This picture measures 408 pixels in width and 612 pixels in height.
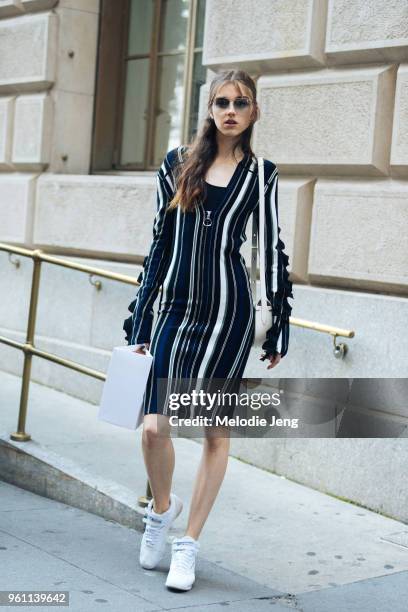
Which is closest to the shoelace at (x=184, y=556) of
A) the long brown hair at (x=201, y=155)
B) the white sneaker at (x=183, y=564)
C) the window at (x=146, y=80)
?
the white sneaker at (x=183, y=564)

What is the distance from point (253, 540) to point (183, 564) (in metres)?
0.65

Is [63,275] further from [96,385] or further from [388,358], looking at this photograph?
[388,358]

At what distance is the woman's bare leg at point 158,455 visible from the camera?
4004 mm

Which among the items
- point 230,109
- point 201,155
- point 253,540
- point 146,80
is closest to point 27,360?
point 253,540

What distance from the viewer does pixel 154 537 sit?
4141 mm

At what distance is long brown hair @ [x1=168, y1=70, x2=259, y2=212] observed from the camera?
3.91 m

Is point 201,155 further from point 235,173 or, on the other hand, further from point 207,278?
point 207,278

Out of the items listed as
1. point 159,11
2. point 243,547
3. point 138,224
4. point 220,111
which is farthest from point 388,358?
point 159,11

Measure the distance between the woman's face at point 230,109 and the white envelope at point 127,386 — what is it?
0.87 m

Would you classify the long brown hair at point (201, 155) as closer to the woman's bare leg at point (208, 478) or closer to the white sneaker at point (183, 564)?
the woman's bare leg at point (208, 478)

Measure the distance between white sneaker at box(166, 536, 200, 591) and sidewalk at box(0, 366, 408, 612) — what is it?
0.04 metres

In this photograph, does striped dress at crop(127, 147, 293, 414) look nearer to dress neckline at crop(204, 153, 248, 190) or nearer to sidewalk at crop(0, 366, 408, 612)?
dress neckline at crop(204, 153, 248, 190)

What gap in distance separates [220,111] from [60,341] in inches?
147

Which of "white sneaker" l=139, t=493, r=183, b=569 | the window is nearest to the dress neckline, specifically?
"white sneaker" l=139, t=493, r=183, b=569
